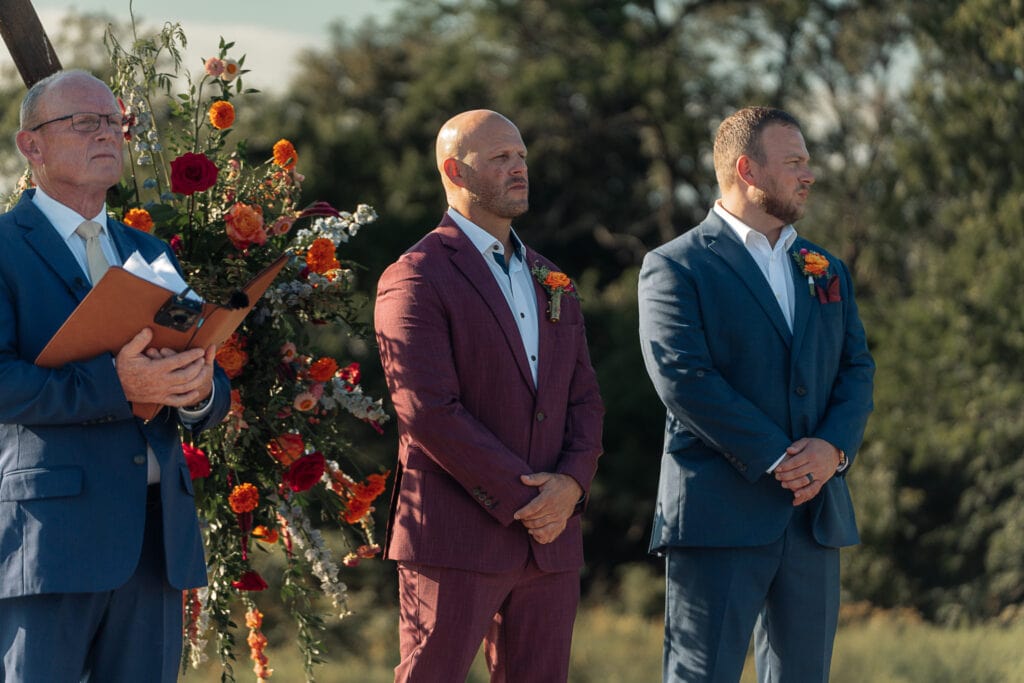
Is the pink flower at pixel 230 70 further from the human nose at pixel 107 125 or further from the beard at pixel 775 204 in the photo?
the beard at pixel 775 204

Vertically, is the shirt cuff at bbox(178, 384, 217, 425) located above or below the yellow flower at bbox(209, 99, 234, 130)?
below

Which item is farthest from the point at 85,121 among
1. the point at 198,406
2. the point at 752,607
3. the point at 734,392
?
the point at 752,607

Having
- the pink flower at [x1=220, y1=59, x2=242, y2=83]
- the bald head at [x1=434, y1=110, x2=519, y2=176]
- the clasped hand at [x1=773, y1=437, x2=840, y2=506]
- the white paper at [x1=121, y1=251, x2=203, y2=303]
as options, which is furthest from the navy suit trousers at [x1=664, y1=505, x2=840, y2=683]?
the pink flower at [x1=220, y1=59, x2=242, y2=83]

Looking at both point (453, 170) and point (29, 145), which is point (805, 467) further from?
point (29, 145)

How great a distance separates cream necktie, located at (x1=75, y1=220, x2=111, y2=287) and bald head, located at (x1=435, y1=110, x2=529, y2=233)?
1037mm

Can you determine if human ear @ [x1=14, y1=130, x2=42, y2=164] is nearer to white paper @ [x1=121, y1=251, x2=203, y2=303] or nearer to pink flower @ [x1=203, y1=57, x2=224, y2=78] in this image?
white paper @ [x1=121, y1=251, x2=203, y2=303]

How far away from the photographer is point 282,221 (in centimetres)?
455

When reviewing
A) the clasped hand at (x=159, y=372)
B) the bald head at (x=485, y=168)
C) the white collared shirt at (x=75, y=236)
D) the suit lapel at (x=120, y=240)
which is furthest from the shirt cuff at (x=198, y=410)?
the bald head at (x=485, y=168)

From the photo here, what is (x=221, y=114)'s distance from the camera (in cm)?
457

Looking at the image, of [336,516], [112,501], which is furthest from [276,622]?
[112,501]

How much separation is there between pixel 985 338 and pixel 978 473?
127 cm

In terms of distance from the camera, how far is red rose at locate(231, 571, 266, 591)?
15.1ft

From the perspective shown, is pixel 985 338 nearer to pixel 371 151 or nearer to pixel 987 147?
pixel 987 147

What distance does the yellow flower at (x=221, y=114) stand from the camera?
4559 millimetres
